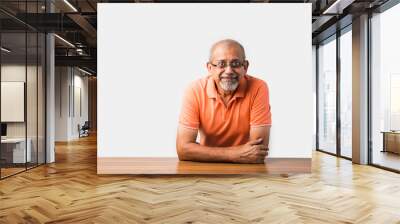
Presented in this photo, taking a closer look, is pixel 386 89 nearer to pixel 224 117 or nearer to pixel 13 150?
pixel 224 117

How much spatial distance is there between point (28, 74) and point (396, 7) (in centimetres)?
683

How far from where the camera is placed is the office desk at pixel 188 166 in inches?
243

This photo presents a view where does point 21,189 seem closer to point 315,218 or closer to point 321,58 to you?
point 315,218

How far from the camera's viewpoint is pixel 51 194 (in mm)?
5043

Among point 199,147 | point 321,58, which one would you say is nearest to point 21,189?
point 199,147

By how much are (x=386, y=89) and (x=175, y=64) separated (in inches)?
162

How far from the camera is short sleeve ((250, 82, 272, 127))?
6215 millimetres

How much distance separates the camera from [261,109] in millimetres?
6230

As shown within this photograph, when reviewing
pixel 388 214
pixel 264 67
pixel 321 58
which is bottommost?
pixel 388 214

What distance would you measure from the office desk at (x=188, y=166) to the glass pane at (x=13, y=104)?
1862mm

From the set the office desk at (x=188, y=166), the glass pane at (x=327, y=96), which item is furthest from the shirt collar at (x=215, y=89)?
the glass pane at (x=327, y=96)

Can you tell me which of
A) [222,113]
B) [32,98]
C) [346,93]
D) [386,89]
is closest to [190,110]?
[222,113]

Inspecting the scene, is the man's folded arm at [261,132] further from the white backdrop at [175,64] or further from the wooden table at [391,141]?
the wooden table at [391,141]

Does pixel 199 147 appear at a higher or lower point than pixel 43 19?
lower
